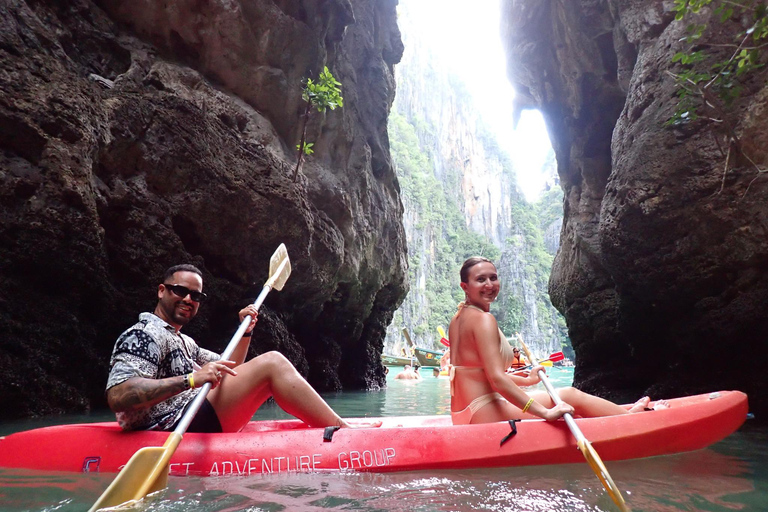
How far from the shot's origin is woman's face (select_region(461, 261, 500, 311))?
2.75 m

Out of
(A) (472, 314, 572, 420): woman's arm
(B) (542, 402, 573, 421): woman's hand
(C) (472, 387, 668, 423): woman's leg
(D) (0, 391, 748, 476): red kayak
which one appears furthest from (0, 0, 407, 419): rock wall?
(B) (542, 402, 573, 421): woman's hand

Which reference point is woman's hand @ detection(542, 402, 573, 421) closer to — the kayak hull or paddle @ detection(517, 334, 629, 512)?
paddle @ detection(517, 334, 629, 512)

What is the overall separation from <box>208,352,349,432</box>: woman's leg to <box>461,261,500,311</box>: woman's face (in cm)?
106

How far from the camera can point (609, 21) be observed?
31.4ft

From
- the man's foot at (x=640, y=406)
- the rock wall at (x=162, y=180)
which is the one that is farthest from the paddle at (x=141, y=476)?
the rock wall at (x=162, y=180)

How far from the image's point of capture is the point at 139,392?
2.11 m

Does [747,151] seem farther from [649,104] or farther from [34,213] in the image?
[34,213]

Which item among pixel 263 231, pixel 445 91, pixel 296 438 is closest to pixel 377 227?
pixel 263 231

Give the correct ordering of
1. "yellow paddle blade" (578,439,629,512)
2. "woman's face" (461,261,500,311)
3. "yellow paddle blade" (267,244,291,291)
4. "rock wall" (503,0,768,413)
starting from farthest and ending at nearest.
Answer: "rock wall" (503,0,768,413) → "yellow paddle blade" (267,244,291,291) → "woman's face" (461,261,500,311) → "yellow paddle blade" (578,439,629,512)

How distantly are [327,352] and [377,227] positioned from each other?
3164 mm

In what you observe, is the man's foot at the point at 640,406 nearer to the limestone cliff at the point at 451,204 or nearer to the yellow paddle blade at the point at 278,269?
the yellow paddle blade at the point at 278,269

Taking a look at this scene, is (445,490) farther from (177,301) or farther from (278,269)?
(278,269)

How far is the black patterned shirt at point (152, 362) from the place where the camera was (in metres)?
2.16

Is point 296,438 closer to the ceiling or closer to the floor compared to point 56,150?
closer to the floor
